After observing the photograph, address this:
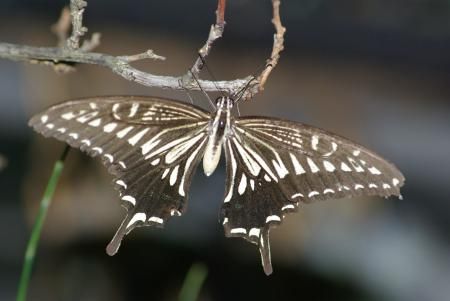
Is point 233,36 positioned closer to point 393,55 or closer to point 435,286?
point 393,55

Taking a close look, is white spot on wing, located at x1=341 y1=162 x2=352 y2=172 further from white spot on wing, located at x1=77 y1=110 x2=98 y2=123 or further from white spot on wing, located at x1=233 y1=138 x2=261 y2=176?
white spot on wing, located at x1=77 y1=110 x2=98 y2=123

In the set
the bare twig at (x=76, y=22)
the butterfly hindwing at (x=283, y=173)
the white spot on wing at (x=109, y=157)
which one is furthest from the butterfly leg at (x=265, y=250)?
A: the bare twig at (x=76, y=22)

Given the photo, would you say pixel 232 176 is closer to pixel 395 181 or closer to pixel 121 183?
pixel 121 183

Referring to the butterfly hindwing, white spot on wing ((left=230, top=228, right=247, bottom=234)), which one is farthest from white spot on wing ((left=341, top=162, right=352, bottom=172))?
white spot on wing ((left=230, top=228, right=247, bottom=234))

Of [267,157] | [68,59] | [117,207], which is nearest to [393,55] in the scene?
[117,207]

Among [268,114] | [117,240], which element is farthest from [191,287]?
[268,114]
